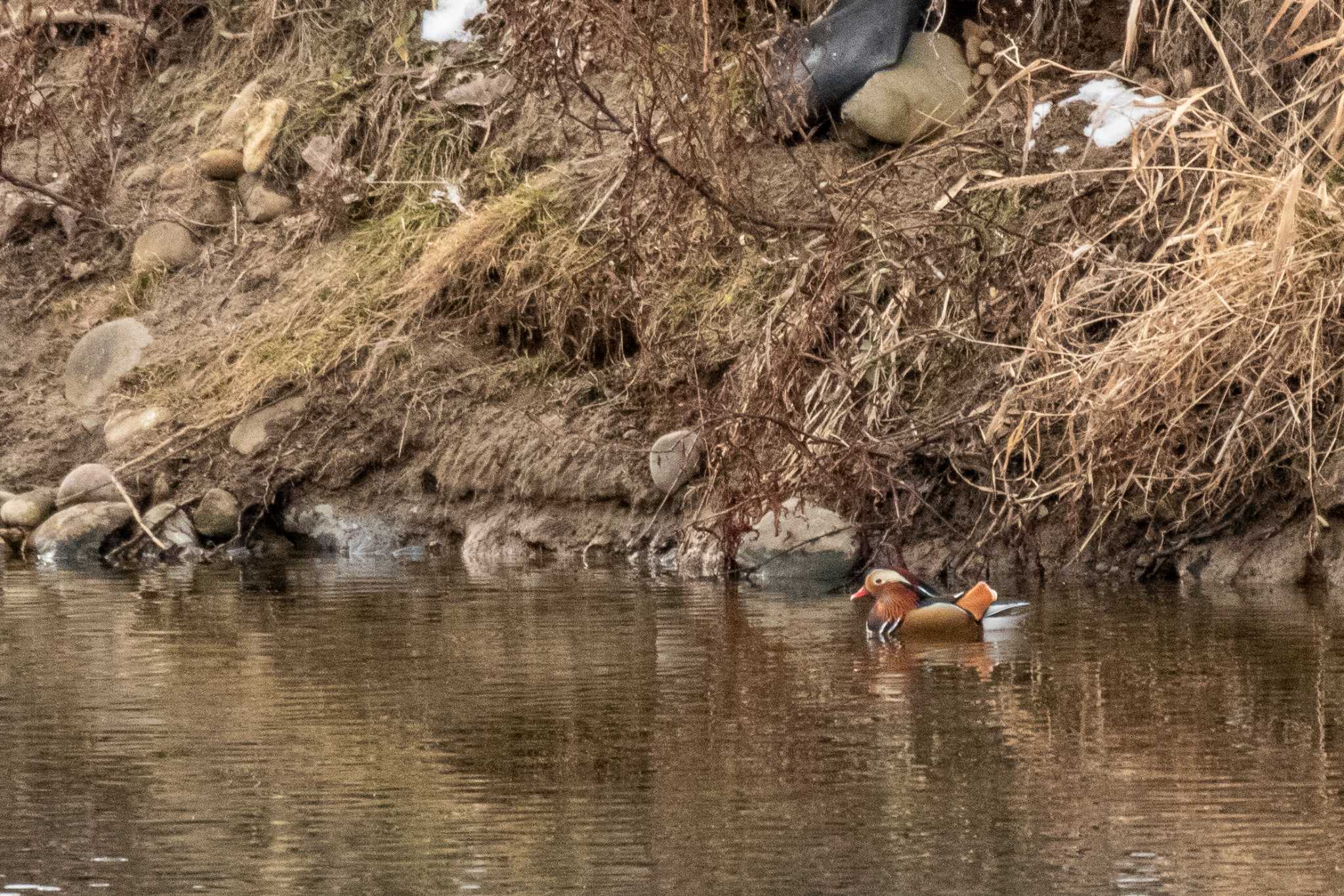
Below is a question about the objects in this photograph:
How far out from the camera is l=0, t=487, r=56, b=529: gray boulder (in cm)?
1195

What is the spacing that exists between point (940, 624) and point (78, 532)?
587 centimetres

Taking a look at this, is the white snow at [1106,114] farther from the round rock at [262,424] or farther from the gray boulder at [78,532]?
the gray boulder at [78,532]

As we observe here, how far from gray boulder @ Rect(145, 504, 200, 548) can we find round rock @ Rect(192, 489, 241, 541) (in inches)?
2.3

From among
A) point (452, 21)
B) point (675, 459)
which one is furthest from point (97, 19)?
point (675, 459)

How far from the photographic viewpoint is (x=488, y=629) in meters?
7.73

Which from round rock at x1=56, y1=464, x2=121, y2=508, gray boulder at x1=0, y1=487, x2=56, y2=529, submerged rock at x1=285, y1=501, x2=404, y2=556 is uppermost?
round rock at x1=56, y1=464, x2=121, y2=508

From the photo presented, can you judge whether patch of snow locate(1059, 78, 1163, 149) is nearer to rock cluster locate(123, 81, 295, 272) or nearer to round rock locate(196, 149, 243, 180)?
rock cluster locate(123, 81, 295, 272)

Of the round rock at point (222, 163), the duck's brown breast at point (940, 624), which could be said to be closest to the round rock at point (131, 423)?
the round rock at point (222, 163)

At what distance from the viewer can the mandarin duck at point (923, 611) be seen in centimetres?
723

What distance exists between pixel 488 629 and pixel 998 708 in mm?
2482

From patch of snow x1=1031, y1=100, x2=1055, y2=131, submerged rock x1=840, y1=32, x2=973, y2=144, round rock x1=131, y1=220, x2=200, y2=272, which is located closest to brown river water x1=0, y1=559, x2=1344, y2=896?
patch of snow x1=1031, y1=100, x2=1055, y2=131

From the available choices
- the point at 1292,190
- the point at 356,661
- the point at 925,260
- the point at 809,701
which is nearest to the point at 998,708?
the point at 809,701

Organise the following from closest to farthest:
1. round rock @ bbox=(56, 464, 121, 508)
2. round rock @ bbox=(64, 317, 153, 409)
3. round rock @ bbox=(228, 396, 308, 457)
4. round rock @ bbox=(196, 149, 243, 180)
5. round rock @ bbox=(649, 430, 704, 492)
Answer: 1. round rock @ bbox=(649, 430, 704, 492)
2. round rock @ bbox=(56, 464, 121, 508)
3. round rock @ bbox=(228, 396, 308, 457)
4. round rock @ bbox=(64, 317, 153, 409)
5. round rock @ bbox=(196, 149, 243, 180)

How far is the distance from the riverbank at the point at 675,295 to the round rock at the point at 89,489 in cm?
10
